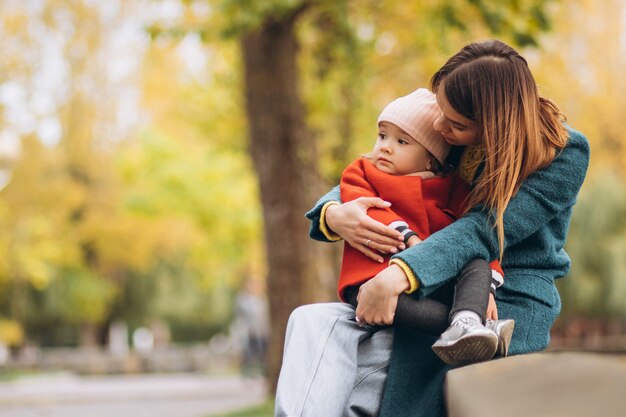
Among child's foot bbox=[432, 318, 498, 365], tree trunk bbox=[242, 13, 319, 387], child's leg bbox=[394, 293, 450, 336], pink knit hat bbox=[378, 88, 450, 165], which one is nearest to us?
child's foot bbox=[432, 318, 498, 365]

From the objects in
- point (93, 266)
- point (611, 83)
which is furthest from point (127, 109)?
point (611, 83)

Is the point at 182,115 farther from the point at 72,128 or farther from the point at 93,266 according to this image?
the point at 93,266

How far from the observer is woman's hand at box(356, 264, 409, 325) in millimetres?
2648

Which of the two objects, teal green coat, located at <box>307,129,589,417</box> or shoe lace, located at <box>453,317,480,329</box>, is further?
teal green coat, located at <box>307,129,589,417</box>

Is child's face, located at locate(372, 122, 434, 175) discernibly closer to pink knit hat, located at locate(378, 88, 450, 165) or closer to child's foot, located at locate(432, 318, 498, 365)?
pink knit hat, located at locate(378, 88, 450, 165)

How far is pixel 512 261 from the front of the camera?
9.68 feet

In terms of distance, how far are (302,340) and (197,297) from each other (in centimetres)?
3389

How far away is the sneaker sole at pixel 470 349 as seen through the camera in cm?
246

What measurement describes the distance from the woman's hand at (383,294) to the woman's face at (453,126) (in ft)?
1.47

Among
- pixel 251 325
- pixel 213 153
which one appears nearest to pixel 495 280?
pixel 251 325

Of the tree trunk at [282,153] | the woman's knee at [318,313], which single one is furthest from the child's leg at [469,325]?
the tree trunk at [282,153]

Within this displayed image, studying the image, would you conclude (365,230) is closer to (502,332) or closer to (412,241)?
(412,241)

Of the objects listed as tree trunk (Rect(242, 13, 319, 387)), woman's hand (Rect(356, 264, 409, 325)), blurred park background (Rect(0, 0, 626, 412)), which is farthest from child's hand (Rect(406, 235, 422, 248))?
tree trunk (Rect(242, 13, 319, 387))

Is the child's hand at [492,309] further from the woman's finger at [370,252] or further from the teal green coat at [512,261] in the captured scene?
the woman's finger at [370,252]
